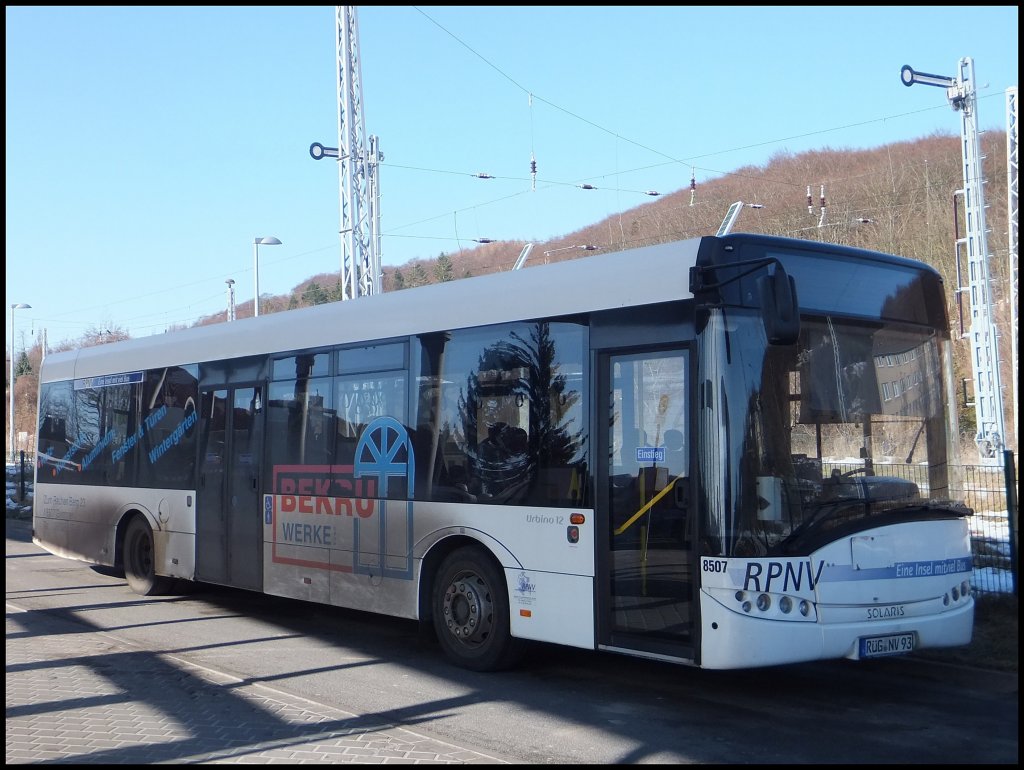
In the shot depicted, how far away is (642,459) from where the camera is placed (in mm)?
7539

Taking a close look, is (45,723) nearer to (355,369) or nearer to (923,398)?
(355,369)

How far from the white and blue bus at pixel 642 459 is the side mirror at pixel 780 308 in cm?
1

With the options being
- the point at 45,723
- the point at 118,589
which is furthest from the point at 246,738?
the point at 118,589

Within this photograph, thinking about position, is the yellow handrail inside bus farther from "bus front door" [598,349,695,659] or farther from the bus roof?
the bus roof

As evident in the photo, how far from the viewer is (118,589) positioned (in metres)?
14.5

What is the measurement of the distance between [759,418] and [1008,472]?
15.6 ft

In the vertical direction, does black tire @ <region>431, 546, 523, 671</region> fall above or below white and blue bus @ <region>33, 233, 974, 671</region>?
below

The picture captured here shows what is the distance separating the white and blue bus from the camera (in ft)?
23.0

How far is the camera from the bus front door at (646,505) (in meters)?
7.21

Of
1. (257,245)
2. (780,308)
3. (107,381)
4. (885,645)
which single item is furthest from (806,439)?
(257,245)

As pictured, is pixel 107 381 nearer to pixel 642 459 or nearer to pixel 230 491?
pixel 230 491

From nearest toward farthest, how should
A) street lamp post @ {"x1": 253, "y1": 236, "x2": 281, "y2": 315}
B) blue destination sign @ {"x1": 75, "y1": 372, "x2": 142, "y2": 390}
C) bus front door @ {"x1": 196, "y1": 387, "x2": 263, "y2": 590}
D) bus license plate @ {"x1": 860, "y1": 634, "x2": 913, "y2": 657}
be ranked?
bus license plate @ {"x1": 860, "y1": 634, "x2": 913, "y2": 657} < bus front door @ {"x1": 196, "y1": 387, "x2": 263, "y2": 590} < blue destination sign @ {"x1": 75, "y1": 372, "x2": 142, "y2": 390} < street lamp post @ {"x1": 253, "y1": 236, "x2": 281, "y2": 315}

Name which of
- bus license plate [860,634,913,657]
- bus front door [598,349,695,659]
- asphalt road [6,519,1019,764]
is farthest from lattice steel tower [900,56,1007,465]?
bus front door [598,349,695,659]

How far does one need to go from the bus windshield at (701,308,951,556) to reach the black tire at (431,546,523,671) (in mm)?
2154
